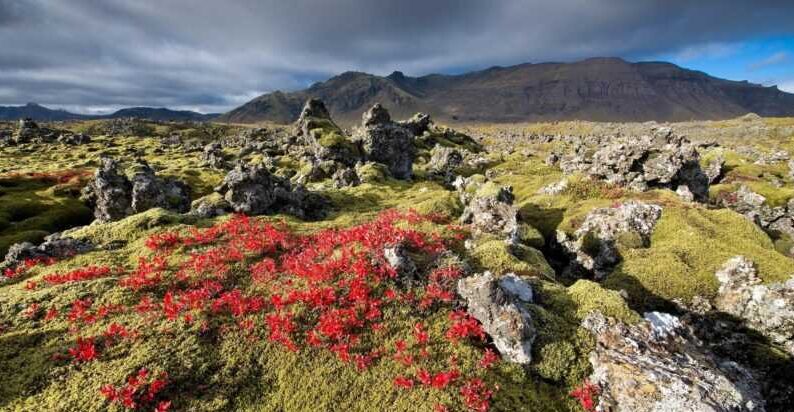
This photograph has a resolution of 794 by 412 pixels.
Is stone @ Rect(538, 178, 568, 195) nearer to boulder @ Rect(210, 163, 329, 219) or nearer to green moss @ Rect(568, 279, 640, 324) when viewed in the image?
boulder @ Rect(210, 163, 329, 219)

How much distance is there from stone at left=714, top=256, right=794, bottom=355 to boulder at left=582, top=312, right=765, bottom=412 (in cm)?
352

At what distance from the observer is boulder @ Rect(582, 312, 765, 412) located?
484 inches

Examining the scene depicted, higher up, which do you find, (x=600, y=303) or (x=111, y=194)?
(x=111, y=194)

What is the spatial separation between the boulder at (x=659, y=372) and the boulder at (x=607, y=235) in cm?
1008

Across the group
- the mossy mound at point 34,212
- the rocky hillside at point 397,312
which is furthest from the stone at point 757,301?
the mossy mound at point 34,212

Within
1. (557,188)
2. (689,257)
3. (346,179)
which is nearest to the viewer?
(689,257)

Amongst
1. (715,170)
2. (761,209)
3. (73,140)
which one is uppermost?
(73,140)

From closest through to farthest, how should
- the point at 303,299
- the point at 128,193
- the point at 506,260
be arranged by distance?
the point at 303,299
the point at 506,260
the point at 128,193

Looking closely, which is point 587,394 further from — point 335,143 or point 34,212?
point 335,143

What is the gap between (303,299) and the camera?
16.6m

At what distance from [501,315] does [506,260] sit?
669 cm

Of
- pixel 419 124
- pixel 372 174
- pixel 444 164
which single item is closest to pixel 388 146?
pixel 372 174

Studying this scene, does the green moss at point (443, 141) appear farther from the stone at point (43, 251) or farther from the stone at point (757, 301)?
the stone at point (43, 251)

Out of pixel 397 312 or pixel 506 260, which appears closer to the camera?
pixel 397 312
